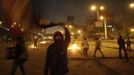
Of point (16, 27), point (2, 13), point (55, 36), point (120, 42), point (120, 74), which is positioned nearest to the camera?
point (55, 36)

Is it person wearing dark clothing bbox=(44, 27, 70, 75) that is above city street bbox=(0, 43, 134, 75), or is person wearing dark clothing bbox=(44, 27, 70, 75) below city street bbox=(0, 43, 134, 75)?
above

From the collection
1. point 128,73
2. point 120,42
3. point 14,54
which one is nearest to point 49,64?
point 14,54

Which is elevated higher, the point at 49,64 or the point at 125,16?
the point at 125,16

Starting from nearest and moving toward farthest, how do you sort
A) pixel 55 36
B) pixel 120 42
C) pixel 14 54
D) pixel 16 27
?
pixel 55 36, pixel 14 54, pixel 120 42, pixel 16 27

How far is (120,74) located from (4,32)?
85.0 metres

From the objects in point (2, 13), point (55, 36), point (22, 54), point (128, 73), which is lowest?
point (128, 73)

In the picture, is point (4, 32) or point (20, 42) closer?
point (20, 42)

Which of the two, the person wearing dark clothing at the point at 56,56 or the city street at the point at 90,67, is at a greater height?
the person wearing dark clothing at the point at 56,56

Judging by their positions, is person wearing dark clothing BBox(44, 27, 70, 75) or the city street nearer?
person wearing dark clothing BBox(44, 27, 70, 75)

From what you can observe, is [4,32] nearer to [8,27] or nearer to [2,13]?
[8,27]

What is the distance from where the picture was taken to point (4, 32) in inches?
3632

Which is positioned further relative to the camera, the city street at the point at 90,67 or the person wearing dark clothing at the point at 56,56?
the city street at the point at 90,67

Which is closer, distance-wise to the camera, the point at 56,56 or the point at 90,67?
the point at 56,56

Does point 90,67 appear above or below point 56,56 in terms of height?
below
